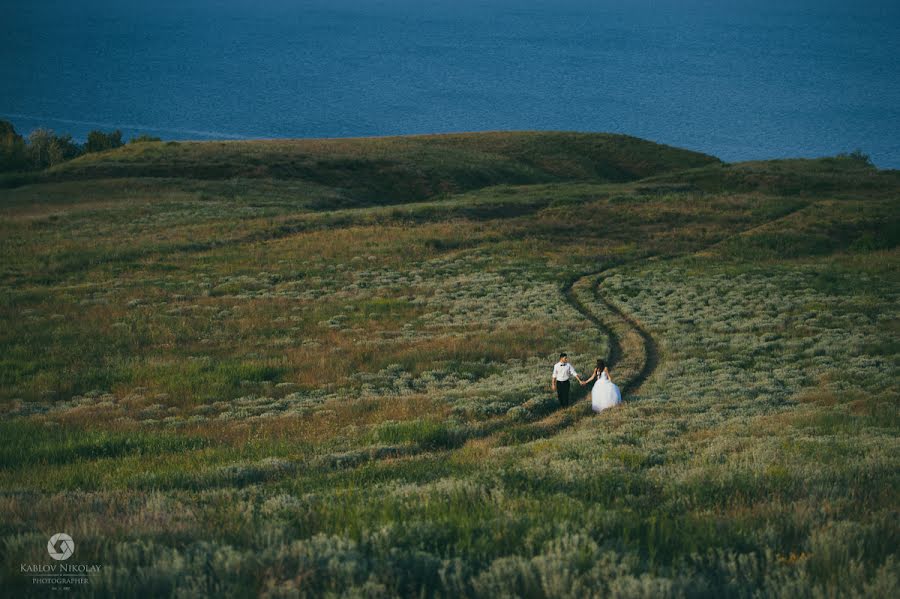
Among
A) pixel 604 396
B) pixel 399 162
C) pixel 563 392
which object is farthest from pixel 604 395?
pixel 399 162

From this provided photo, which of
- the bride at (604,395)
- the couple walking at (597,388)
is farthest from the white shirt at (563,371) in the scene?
the bride at (604,395)

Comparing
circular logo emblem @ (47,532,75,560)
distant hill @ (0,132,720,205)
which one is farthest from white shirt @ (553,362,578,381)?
distant hill @ (0,132,720,205)

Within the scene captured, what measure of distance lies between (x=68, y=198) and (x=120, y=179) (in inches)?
334

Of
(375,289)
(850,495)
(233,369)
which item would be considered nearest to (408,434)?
(850,495)

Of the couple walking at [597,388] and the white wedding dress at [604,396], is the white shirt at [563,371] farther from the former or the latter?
the white wedding dress at [604,396]

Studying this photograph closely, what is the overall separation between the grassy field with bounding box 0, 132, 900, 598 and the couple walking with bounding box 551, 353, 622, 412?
0.74 m

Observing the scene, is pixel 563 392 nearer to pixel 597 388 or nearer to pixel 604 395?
pixel 597 388

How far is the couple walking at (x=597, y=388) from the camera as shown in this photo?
66.6 ft

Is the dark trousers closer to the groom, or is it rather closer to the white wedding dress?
the groom

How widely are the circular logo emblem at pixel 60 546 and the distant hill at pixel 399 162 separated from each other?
246 feet

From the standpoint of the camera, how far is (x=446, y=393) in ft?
73.8

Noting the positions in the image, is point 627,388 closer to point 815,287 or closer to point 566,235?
point 815,287

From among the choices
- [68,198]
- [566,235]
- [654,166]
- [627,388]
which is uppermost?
[654,166]

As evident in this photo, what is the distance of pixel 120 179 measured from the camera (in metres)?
80.3
